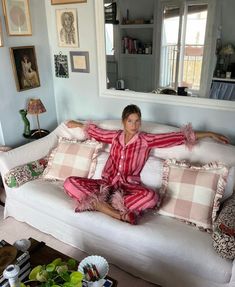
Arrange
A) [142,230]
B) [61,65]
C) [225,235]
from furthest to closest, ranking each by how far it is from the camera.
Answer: [61,65] < [142,230] < [225,235]

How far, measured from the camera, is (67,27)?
245cm

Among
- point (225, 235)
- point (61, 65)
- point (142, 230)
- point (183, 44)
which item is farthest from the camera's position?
point (61, 65)

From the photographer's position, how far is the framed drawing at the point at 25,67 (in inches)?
93.3

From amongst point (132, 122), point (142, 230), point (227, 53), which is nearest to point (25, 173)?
point (132, 122)

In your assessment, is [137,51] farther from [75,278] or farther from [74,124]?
[75,278]

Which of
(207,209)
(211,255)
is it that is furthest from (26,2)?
(211,255)

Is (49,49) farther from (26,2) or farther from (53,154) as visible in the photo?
(53,154)

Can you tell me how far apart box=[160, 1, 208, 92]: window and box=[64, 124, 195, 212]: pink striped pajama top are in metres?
0.50

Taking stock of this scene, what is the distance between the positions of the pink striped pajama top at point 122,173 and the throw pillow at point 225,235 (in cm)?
43

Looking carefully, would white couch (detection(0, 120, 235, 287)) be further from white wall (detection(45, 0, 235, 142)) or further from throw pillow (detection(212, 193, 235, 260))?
white wall (detection(45, 0, 235, 142))

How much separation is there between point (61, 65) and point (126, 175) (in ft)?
4.66

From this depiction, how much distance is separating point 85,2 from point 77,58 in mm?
486

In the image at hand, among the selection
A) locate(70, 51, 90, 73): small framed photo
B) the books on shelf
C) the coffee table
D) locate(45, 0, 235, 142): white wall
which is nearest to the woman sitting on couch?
locate(45, 0, 235, 142): white wall

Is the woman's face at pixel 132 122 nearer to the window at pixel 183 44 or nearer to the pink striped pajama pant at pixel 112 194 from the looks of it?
the pink striped pajama pant at pixel 112 194
